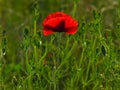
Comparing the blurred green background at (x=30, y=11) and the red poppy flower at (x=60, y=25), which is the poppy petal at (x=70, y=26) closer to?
the red poppy flower at (x=60, y=25)

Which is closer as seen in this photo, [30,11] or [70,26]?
[70,26]

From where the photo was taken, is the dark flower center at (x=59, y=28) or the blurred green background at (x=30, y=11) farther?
the blurred green background at (x=30, y=11)

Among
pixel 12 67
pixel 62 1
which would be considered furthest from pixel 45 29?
pixel 62 1

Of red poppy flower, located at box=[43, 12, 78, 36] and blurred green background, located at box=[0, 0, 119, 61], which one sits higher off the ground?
red poppy flower, located at box=[43, 12, 78, 36]

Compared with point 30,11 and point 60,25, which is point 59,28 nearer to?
point 60,25

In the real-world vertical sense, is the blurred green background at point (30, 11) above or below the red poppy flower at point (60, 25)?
below

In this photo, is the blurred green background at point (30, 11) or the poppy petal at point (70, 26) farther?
the blurred green background at point (30, 11)

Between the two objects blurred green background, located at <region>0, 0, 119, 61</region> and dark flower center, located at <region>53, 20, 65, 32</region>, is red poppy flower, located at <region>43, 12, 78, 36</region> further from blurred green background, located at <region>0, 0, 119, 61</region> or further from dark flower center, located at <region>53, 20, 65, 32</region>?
blurred green background, located at <region>0, 0, 119, 61</region>

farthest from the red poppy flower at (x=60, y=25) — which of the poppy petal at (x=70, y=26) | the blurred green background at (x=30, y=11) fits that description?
the blurred green background at (x=30, y=11)

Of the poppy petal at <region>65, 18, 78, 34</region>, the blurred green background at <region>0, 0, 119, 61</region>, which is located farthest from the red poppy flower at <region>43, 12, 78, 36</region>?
the blurred green background at <region>0, 0, 119, 61</region>

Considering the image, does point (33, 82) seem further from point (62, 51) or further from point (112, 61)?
point (112, 61)

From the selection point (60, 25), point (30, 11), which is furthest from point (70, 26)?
point (30, 11)
